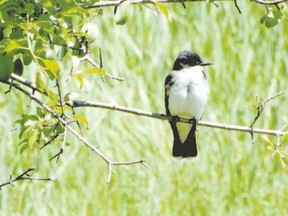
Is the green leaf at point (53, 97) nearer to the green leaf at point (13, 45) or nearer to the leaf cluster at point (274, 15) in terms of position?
the green leaf at point (13, 45)

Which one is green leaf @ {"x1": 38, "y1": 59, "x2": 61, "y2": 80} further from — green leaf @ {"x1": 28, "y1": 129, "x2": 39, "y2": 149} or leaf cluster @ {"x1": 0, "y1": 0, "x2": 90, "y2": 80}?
green leaf @ {"x1": 28, "y1": 129, "x2": 39, "y2": 149}

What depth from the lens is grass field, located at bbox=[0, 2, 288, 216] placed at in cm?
721

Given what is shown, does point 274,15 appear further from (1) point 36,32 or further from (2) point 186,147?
(2) point 186,147

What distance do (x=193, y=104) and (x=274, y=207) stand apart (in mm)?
1900

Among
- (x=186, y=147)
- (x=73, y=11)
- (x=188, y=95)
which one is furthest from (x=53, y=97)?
(x=186, y=147)

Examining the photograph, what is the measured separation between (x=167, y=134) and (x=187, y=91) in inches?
59.1

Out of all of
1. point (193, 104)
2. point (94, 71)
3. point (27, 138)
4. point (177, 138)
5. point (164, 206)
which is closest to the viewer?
point (94, 71)

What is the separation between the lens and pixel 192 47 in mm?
8055

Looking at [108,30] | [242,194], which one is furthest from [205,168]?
[108,30]

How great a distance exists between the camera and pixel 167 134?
7.83 m

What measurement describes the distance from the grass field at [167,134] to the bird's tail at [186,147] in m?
0.23

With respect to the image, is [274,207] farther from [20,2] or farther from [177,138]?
[20,2]

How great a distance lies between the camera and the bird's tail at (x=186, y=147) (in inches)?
270

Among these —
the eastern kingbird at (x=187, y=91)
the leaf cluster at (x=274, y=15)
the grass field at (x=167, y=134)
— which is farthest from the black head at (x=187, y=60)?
the leaf cluster at (x=274, y=15)
